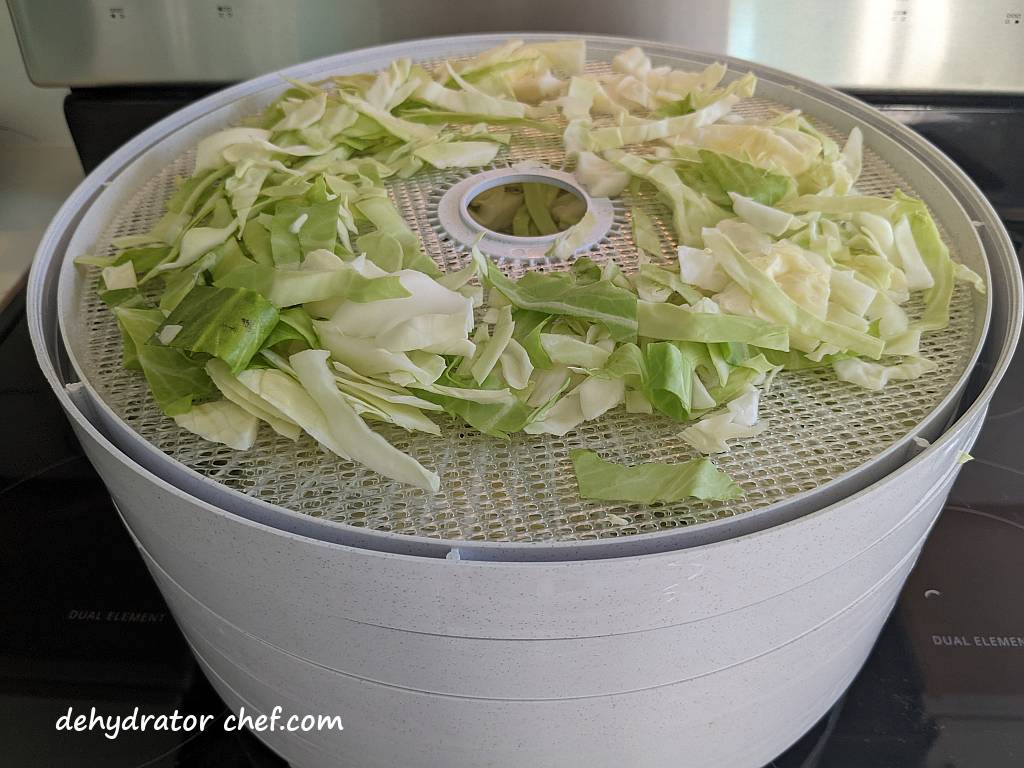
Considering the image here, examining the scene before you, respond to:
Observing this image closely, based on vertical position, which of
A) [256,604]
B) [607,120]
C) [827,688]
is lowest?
[827,688]

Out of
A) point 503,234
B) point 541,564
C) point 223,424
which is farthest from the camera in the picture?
point 503,234

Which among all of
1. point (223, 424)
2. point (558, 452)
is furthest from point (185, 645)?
point (558, 452)

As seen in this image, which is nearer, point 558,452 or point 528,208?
point 558,452

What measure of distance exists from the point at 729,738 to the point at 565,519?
213mm

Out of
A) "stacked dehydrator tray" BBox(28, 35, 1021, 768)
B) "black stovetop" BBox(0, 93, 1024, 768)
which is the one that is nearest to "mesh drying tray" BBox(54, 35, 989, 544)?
"stacked dehydrator tray" BBox(28, 35, 1021, 768)

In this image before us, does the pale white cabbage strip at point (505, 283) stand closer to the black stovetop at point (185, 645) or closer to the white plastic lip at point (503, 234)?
the white plastic lip at point (503, 234)

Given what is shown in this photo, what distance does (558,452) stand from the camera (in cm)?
53

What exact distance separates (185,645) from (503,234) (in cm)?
42

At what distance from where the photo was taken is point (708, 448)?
53 cm

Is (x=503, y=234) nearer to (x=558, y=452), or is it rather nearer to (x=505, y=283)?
(x=505, y=283)

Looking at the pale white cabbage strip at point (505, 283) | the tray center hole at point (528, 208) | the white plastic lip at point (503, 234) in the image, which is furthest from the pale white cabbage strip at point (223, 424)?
the tray center hole at point (528, 208)

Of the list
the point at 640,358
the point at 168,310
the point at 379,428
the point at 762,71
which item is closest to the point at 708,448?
the point at 640,358

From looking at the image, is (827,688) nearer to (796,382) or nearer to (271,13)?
(796,382)

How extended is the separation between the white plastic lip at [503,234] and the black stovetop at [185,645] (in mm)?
403
